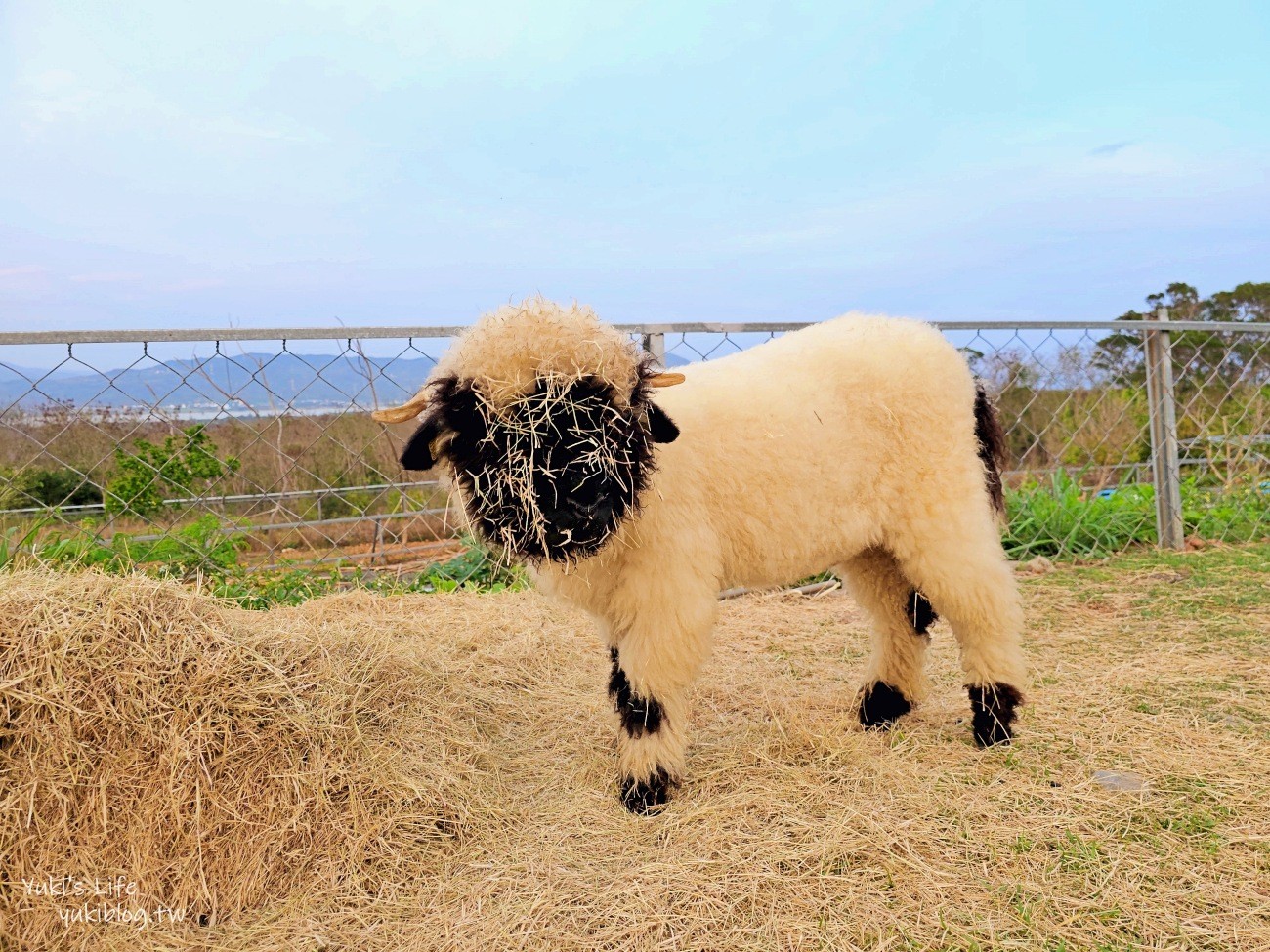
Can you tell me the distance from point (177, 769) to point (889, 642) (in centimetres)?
342

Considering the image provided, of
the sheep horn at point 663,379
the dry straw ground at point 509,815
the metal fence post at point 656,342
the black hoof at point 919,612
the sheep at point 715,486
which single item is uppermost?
the metal fence post at point 656,342

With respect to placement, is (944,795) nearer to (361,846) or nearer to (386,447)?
(361,846)

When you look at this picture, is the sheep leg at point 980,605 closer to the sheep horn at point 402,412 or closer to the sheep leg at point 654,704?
the sheep leg at point 654,704

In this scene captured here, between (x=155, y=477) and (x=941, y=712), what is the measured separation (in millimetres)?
5470

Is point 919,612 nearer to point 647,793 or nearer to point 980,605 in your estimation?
point 980,605

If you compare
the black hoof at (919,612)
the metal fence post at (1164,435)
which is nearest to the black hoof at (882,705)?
the black hoof at (919,612)

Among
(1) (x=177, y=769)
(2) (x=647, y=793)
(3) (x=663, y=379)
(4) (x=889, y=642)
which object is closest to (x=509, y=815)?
(2) (x=647, y=793)

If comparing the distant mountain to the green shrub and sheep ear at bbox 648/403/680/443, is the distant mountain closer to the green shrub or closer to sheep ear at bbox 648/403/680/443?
the green shrub

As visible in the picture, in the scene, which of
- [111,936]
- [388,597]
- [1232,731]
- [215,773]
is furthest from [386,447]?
[1232,731]

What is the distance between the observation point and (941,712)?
444 cm

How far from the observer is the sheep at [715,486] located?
9.64 feet

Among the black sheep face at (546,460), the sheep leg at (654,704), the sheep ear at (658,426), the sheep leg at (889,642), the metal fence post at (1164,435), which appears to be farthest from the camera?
the metal fence post at (1164,435)

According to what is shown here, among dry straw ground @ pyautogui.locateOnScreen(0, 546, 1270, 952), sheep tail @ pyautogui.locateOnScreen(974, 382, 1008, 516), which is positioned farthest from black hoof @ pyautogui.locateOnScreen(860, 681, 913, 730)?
sheep tail @ pyautogui.locateOnScreen(974, 382, 1008, 516)

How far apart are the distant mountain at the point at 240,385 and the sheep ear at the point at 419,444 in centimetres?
212
